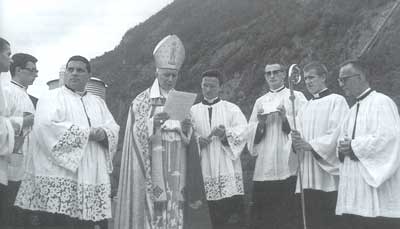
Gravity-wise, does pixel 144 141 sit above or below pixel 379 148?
above

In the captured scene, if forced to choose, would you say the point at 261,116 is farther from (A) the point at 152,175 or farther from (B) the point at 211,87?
(A) the point at 152,175

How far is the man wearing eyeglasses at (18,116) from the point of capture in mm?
5887

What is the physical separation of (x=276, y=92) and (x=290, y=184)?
4.31ft

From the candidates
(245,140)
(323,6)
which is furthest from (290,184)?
(323,6)

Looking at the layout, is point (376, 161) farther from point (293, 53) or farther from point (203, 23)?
point (203, 23)

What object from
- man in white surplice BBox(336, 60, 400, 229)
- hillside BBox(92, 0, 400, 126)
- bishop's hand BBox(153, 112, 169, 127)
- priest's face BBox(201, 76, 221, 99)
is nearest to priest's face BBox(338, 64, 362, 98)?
man in white surplice BBox(336, 60, 400, 229)

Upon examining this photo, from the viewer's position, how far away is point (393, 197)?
5750 mm

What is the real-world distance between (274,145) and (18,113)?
10.9ft

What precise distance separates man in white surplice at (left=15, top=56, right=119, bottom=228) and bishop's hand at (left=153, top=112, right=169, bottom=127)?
599 millimetres

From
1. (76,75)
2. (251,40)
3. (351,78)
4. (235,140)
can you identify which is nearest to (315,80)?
(351,78)

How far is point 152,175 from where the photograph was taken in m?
6.43

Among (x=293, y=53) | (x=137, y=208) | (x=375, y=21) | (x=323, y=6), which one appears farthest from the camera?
(x=323, y=6)

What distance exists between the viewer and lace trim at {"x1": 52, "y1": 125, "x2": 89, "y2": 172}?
5578 mm

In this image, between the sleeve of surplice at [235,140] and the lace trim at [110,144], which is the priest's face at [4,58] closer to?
the lace trim at [110,144]
